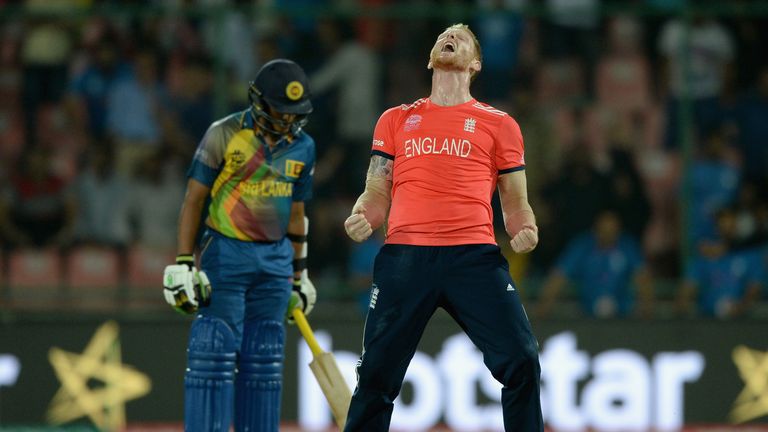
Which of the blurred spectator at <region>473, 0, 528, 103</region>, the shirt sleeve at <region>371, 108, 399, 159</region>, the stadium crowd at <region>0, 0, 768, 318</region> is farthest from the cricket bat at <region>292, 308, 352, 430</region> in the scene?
the blurred spectator at <region>473, 0, 528, 103</region>

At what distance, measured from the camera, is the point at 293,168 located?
24.2ft

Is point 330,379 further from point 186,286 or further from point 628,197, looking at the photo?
point 628,197

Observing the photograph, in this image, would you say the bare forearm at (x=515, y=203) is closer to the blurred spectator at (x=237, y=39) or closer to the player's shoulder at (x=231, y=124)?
the player's shoulder at (x=231, y=124)

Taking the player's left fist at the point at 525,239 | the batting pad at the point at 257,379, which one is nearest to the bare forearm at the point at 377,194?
the player's left fist at the point at 525,239

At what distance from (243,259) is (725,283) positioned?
502 cm

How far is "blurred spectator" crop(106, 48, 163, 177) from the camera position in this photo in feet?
36.4

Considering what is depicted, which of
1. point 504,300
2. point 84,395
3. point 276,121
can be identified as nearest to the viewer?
point 504,300

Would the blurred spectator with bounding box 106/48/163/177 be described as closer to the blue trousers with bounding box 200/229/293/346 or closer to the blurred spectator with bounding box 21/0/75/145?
the blurred spectator with bounding box 21/0/75/145

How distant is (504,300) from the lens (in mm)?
5988

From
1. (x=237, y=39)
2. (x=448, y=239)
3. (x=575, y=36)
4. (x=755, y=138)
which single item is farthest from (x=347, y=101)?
(x=448, y=239)

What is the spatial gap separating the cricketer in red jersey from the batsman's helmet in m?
0.99

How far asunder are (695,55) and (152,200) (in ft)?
14.4

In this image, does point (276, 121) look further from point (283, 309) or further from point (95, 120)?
point (95, 120)

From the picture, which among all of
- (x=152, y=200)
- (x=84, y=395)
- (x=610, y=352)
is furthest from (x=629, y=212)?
(x=84, y=395)
